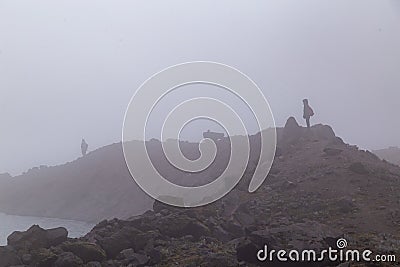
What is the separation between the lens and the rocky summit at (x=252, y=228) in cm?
1323

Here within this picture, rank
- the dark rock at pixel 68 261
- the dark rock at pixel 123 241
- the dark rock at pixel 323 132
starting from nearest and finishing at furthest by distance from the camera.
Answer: the dark rock at pixel 68 261 → the dark rock at pixel 123 241 → the dark rock at pixel 323 132

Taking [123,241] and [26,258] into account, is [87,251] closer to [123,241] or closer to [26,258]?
[123,241]

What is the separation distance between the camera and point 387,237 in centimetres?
1505

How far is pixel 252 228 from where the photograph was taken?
14742 millimetres

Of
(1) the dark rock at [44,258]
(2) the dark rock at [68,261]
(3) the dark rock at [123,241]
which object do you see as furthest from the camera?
(3) the dark rock at [123,241]

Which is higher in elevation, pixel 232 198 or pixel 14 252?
pixel 232 198

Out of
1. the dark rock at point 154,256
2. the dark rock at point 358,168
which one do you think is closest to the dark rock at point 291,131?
the dark rock at point 358,168

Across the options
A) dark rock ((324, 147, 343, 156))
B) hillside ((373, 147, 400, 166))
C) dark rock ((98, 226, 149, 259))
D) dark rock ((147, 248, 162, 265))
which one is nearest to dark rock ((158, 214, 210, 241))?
dark rock ((98, 226, 149, 259))

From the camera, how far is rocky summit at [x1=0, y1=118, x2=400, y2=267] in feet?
43.4

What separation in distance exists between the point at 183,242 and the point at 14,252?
596 cm

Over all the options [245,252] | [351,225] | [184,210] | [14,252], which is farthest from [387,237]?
[14,252]

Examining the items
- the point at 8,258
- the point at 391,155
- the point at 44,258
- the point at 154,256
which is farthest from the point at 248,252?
the point at 391,155

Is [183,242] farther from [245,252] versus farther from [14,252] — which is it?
[14,252]

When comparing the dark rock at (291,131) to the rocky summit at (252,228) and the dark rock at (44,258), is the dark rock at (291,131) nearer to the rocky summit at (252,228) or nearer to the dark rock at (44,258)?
the rocky summit at (252,228)
